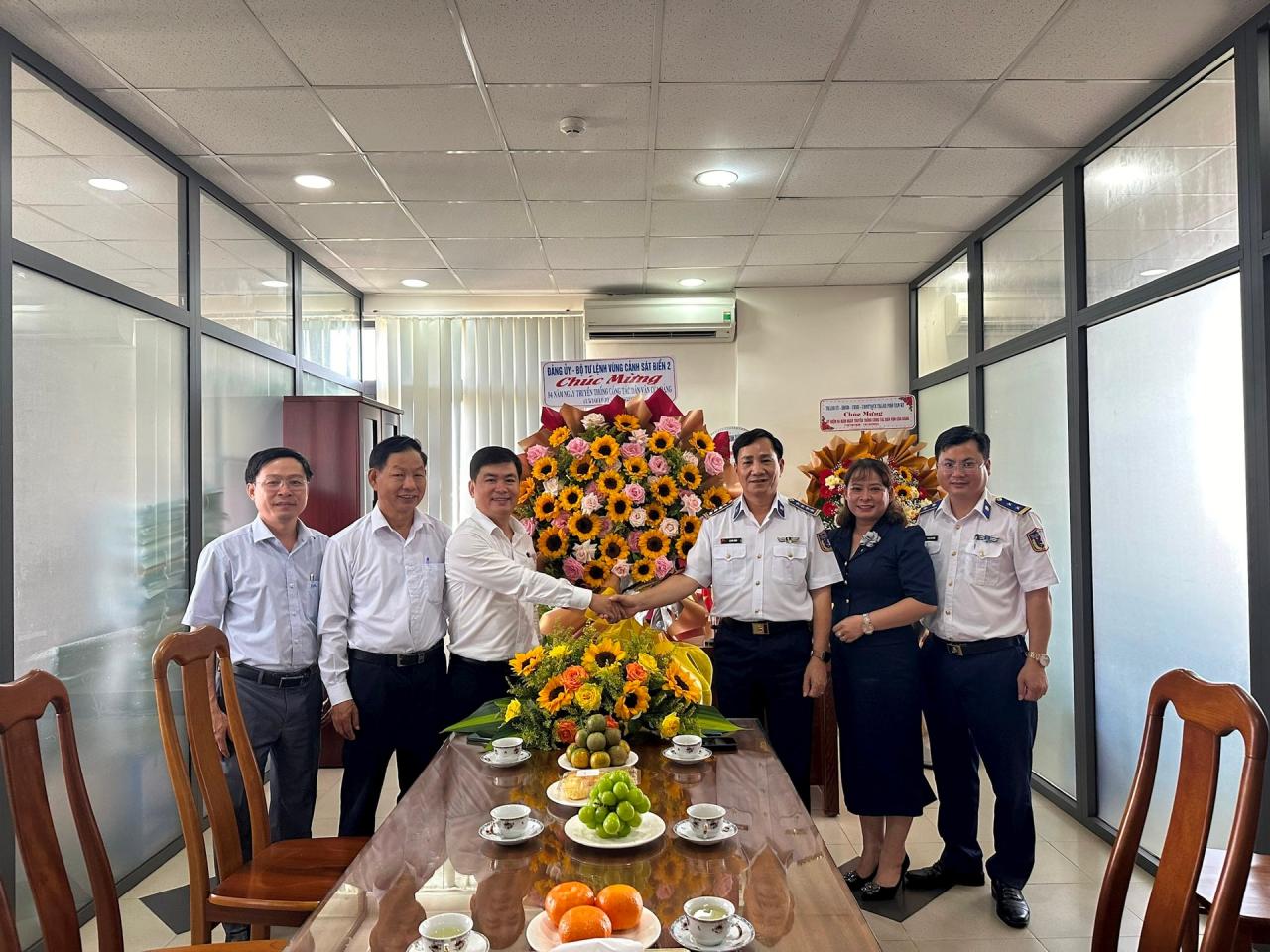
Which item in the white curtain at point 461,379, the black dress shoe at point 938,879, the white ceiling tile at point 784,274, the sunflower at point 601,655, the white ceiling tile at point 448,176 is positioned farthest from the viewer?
the white curtain at point 461,379

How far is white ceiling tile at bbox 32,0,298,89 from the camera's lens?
8.86 ft

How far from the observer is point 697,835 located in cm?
171

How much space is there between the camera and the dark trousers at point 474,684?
10.2 ft

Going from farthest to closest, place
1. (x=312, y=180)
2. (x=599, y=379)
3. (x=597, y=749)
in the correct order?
(x=312, y=180)
(x=599, y=379)
(x=597, y=749)

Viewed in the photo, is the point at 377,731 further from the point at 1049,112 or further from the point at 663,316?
the point at 663,316

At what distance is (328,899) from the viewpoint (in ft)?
4.98

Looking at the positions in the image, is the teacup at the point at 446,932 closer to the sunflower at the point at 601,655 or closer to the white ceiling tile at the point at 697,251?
the sunflower at the point at 601,655

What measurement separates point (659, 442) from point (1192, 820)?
1.76m

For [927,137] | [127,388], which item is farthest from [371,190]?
[927,137]

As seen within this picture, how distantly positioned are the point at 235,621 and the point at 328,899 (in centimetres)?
166

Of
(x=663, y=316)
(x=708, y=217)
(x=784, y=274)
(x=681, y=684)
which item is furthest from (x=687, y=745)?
(x=663, y=316)

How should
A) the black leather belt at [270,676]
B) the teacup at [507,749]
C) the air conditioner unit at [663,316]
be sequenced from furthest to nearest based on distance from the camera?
1. the air conditioner unit at [663,316]
2. the black leather belt at [270,676]
3. the teacup at [507,749]

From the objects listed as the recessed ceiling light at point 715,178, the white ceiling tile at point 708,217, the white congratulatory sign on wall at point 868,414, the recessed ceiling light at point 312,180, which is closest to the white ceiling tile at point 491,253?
the white ceiling tile at point 708,217

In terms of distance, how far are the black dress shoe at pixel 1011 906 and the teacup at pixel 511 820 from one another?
2028mm
